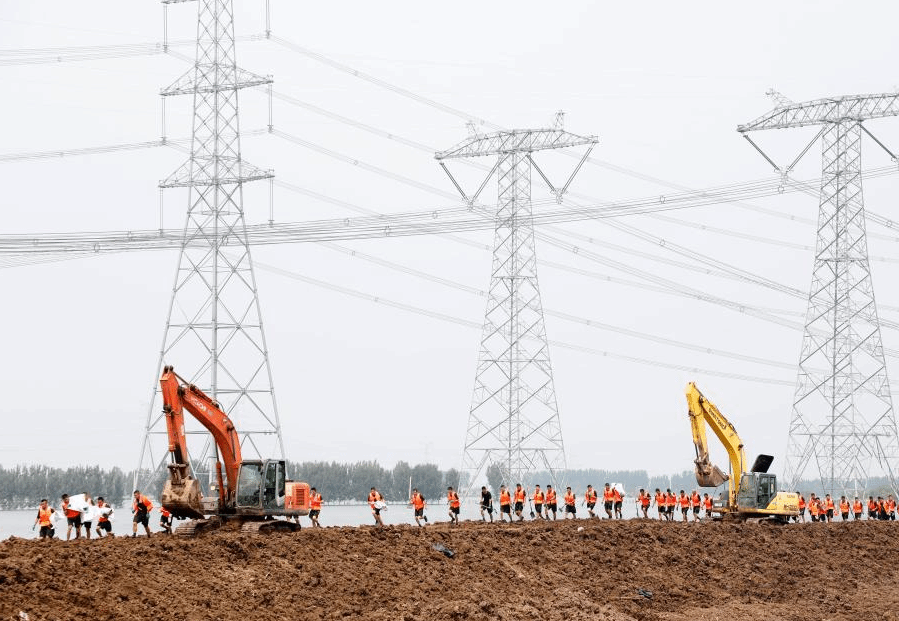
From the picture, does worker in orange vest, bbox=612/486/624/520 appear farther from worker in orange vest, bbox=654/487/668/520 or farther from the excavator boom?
the excavator boom

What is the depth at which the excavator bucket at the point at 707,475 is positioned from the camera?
46.0 metres

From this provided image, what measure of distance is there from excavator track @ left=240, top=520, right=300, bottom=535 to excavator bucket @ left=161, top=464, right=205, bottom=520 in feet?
5.42

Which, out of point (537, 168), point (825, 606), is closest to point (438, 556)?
point (825, 606)

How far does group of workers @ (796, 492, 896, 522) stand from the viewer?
54.4 metres

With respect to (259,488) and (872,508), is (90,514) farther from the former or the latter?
(872,508)

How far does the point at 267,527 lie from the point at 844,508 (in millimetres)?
34292

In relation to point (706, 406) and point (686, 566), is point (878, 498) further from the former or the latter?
point (686, 566)

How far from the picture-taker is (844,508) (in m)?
55.5

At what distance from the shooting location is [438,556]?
3103cm

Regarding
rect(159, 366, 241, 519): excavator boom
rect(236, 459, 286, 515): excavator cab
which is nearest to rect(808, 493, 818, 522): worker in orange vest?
rect(236, 459, 286, 515): excavator cab

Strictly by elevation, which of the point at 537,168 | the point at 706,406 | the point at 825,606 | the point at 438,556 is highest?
the point at 537,168

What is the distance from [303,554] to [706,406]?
2311 centimetres

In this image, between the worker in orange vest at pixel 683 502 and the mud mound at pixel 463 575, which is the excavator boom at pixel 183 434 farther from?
the worker in orange vest at pixel 683 502

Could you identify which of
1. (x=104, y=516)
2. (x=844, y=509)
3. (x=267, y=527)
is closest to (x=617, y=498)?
(x=844, y=509)
